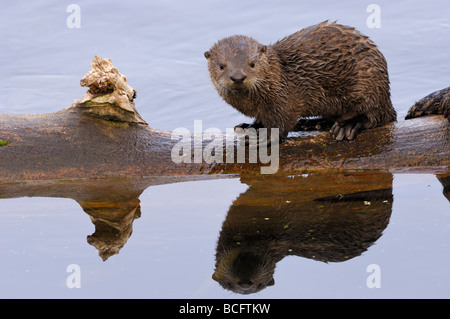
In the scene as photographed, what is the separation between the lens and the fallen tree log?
217 inches

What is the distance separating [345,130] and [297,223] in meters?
1.29

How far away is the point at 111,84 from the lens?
5734mm

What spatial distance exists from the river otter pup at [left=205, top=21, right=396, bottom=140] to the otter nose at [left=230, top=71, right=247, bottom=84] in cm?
23

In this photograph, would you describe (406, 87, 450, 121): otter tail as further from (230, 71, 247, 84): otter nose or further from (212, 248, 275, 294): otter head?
(212, 248, 275, 294): otter head

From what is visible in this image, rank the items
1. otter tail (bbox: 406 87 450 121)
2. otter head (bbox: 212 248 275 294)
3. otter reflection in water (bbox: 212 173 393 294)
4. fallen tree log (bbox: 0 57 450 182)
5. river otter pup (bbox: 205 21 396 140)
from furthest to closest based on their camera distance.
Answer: river otter pup (bbox: 205 21 396 140) → otter tail (bbox: 406 87 450 121) → fallen tree log (bbox: 0 57 450 182) → otter reflection in water (bbox: 212 173 393 294) → otter head (bbox: 212 248 275 294)

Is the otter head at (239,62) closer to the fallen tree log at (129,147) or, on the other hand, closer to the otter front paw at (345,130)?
the fallen tree log at (129,147)

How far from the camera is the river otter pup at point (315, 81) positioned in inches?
232

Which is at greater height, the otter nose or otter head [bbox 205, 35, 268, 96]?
otter head [bbox 205, 35, 268, 96]

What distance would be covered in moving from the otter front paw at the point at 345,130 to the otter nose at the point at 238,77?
891 mm

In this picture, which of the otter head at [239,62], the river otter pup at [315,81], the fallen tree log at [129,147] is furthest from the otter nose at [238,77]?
the fallen tree log at [129,147]

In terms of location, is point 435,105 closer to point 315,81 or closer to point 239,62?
point 315,81

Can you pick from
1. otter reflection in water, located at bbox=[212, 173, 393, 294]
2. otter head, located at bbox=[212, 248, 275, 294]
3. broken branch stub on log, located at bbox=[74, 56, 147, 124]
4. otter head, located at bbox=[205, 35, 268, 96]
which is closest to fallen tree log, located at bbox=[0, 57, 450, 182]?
broken branch stub on log, located at bbox=[74, 56, 147, 124]

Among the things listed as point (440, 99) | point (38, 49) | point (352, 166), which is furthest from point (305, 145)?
point (38, 49)
